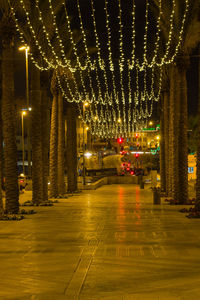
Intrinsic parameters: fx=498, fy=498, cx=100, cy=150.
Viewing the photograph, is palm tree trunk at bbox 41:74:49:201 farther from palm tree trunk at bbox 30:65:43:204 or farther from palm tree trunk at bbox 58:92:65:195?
palm tree trunk at bbox 58:92:65:195

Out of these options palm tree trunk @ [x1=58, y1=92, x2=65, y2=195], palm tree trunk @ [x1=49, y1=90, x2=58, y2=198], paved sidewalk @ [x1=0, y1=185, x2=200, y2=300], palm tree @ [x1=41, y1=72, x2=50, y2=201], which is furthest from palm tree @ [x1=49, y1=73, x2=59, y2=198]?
paved sidewalk @ [x1=0, y1=185, x2=200, y2=300]

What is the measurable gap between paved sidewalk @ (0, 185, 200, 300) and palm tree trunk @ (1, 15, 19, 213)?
2087mm

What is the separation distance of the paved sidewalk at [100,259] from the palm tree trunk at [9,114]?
2087 mm

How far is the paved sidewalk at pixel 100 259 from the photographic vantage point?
7266 millimetres

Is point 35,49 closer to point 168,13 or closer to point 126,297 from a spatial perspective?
point 168,13

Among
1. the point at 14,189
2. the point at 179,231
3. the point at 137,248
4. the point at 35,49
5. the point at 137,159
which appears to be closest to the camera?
the point at 137,248

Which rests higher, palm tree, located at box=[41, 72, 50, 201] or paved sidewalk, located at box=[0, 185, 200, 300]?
palm tree, located at box=[41, 72, 50, 201]

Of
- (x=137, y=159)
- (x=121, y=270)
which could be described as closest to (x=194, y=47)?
(x=121, y=270)

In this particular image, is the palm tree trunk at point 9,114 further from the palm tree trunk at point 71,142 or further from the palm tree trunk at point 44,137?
the palm tree trunk at point 71,142

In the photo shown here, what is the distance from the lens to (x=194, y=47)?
22312 mm

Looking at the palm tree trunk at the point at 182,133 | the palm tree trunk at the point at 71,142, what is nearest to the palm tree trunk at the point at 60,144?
the palm tree trunk at the point at 71,142

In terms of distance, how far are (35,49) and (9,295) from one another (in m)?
15.9

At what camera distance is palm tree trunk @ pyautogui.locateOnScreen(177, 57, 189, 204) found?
2141 cm

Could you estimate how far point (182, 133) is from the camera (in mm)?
21391
